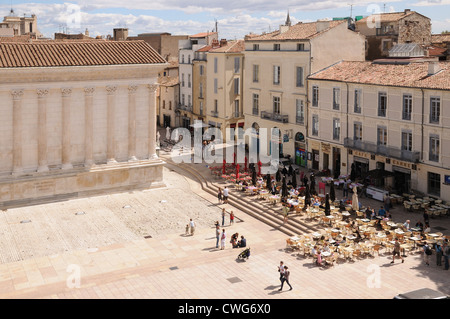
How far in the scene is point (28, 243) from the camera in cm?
3438

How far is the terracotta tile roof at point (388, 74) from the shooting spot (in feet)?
131

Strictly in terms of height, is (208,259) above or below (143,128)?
below

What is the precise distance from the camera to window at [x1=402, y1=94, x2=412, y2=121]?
41125 millimetres

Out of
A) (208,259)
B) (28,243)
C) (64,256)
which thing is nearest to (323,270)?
(208,259)

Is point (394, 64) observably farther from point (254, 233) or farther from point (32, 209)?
point (32, 209)

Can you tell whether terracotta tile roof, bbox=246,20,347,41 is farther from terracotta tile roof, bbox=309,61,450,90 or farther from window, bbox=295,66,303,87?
terracotta tile roof, bbox=309,61,450,90

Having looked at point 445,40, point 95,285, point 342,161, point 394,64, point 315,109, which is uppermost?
point 445,40

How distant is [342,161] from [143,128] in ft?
57.0

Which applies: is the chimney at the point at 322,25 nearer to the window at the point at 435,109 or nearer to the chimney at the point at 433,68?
the chimney at the point at 433,68

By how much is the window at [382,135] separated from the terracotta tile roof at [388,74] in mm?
3513

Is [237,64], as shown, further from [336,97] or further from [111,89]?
[111,89]

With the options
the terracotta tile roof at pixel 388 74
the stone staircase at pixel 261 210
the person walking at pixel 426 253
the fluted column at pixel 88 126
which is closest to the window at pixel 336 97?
the terracotta tile roof at pixel 388 74

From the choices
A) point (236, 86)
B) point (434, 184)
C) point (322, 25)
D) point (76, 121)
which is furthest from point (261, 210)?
point (236, 86)

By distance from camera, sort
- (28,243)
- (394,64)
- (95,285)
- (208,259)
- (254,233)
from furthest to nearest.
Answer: (394,64) → (254,233) → (28,243) → (208,259) → (95,285)
